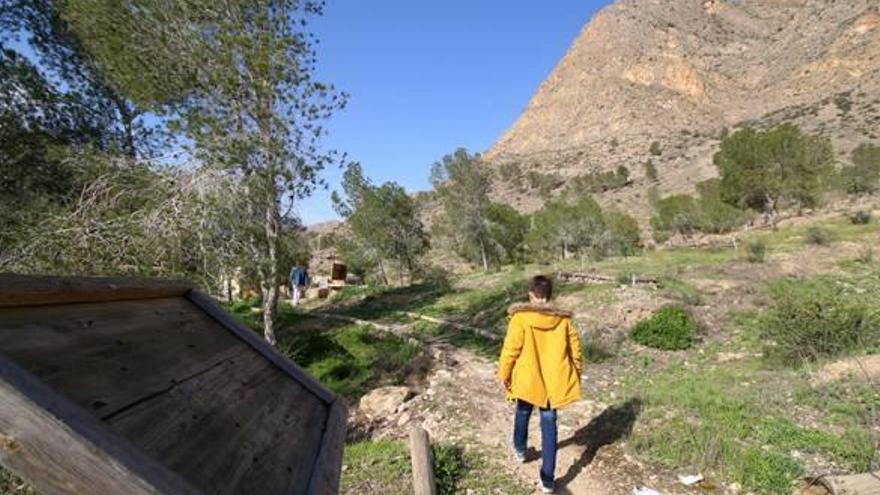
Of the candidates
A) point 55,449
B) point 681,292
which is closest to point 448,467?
point 55,449

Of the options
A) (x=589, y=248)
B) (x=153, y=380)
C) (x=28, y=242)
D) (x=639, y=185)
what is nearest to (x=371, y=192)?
(x=589, y=248)

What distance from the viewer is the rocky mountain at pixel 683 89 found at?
73438 mm

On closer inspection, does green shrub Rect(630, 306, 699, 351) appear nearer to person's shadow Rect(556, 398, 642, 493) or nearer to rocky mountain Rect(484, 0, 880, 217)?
person's shadow Rect(556, 398, 642, 493)

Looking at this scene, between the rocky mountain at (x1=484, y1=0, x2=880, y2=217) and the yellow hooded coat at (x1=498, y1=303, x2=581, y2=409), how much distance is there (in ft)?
186

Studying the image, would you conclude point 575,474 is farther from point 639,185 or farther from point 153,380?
point 639,185

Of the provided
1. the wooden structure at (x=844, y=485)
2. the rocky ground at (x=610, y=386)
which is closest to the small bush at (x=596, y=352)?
the rocky ground at (x=610, y=386)

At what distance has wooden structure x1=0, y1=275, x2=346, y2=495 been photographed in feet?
4.15

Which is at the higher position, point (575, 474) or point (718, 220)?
point (718, 220)

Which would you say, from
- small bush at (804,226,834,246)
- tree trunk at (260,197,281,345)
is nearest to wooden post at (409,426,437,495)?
tree trunk at (260,197,281,345)

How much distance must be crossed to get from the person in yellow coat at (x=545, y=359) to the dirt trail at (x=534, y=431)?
2.15 feet

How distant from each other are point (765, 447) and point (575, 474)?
2001 mm

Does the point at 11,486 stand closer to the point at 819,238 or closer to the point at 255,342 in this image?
the point at 255,342

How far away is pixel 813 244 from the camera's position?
21672mm

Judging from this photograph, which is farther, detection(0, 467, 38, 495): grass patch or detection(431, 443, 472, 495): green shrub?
detection(431, 443, 472, 495): green shrub
